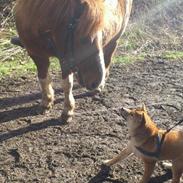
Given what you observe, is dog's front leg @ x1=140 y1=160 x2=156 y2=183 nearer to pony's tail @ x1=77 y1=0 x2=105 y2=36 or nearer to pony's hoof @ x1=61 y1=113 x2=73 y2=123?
pony's tail @ x1=77 y1=0 x2=105 y2=36

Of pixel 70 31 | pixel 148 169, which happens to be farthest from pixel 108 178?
pixel 70 31

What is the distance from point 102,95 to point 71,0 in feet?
5.23

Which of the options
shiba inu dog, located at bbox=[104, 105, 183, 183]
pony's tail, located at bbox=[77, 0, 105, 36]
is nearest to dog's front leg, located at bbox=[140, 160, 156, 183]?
shiba inu dog, located at bbox=[104, 105, 183, 183]

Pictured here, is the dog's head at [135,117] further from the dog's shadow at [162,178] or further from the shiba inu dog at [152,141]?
the dog's shadow at [162,178]

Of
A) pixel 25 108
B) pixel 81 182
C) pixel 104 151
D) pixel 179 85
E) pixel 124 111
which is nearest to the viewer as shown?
pixel 124 111

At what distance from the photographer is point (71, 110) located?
4324 mm

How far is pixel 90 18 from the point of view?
3492 millimetres

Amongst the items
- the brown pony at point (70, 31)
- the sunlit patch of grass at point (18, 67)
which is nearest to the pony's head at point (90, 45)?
the brown pony at point (70, 31)

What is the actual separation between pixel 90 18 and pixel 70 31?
19 centimetres

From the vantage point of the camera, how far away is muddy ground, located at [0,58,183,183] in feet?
11.7

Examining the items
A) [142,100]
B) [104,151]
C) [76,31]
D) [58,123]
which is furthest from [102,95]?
[76,31]

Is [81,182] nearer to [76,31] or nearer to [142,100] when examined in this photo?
[76,31]

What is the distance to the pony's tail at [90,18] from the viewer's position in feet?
11.4

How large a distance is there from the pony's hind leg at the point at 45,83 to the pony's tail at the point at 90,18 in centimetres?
84
